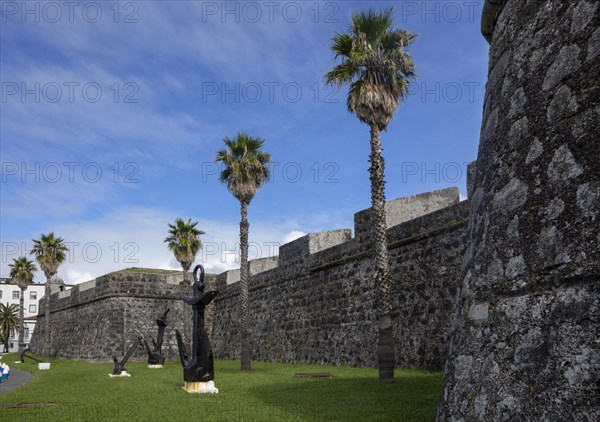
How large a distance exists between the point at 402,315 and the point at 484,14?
32.1 feet

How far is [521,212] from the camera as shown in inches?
126

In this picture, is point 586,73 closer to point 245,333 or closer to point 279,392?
point 279,392

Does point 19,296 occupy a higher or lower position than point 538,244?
higher

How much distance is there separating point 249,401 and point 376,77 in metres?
7.50

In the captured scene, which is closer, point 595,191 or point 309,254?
point 595,191

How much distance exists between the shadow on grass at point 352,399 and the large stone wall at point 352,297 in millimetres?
2134

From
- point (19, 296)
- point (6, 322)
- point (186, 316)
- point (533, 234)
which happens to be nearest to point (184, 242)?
point (186, 316)

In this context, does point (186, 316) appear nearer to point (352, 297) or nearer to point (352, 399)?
point (352, 297)

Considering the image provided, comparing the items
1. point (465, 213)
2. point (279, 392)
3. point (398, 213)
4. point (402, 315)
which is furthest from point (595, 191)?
point (398, 213)

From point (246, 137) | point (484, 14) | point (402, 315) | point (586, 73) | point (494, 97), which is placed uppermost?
point (246, 137)

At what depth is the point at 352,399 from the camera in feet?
27.3

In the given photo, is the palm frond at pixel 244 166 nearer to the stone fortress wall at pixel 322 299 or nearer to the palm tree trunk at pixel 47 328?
the stone fortress wall at pixel 322 299

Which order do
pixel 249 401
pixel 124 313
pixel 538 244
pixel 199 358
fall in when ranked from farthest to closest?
pixel 124 313 → pixel 199 358 → pixel 249 401 → pixel 538 244

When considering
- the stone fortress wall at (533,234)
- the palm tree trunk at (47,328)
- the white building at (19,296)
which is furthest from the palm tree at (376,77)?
the white building at (19,296)
